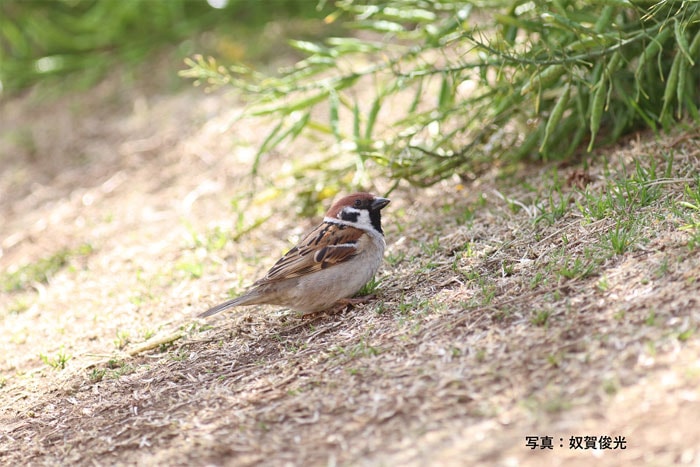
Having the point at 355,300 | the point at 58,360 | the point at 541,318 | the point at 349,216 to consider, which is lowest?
the point at 58,360

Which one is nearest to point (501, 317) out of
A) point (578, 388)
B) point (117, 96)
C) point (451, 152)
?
point (578, 388)

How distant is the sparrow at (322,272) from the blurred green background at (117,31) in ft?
16.1

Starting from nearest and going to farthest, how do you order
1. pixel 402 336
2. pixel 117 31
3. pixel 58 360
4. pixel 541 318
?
pixel 541 318 < pixel 402 336 < pixel 58 360 < pixel 117 31

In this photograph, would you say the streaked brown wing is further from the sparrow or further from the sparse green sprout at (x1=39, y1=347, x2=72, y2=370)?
the sparse green sprout at (x1=39, y1=347, x2=72, y2=370)

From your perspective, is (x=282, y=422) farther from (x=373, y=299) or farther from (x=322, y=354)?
(x=373, y=299)

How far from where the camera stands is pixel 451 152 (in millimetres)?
5488

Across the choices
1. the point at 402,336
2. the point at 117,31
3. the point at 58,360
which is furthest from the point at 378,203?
the point at 117,31

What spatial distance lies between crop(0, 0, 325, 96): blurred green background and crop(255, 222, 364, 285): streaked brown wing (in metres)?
4.90

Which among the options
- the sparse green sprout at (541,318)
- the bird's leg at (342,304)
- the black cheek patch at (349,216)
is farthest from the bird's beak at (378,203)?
the sparse green sprout at (541,318)

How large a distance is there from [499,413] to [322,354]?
1027 mm

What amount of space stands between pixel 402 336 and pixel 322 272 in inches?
29.7

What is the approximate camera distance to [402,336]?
335 centimetres

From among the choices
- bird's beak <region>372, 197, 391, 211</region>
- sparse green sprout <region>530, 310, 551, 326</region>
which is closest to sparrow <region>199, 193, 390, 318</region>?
bird's beak <region>372, 197, 391, 211</region>

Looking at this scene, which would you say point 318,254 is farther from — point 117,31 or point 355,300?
point 117,31
